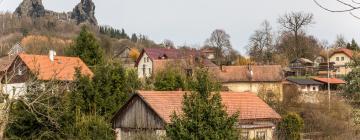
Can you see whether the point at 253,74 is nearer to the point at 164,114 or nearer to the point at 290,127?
the point at 290,127

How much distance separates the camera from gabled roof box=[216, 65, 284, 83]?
52416 millimetres

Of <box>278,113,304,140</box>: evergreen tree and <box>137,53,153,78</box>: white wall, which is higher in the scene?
<box>137,53,153,78</box>: white wall

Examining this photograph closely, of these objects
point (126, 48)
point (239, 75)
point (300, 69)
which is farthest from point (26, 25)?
point (239, 75)

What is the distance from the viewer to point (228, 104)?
103 ft

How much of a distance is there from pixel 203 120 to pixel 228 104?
1228 centimetres

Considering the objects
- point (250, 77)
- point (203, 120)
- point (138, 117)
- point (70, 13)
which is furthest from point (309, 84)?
point (70, 13)

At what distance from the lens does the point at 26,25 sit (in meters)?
110

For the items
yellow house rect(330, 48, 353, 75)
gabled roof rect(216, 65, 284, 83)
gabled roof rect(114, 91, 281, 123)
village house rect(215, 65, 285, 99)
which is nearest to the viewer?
gabled roof rect(114, 91, 281, 123)

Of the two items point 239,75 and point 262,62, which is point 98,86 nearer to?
point 239,75

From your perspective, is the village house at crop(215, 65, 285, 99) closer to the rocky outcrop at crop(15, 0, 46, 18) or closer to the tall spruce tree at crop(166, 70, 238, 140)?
the tall spruce tree at crop(166, 70, 238, 140)

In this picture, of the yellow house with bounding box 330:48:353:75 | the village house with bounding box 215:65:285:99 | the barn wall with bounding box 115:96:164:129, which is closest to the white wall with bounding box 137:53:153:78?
the village house with bounding box 215:65:285:99

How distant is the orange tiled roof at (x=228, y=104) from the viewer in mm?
28516

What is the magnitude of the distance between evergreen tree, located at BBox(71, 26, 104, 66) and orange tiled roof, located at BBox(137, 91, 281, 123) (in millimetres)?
19176

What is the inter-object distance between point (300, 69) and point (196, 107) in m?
54.6
